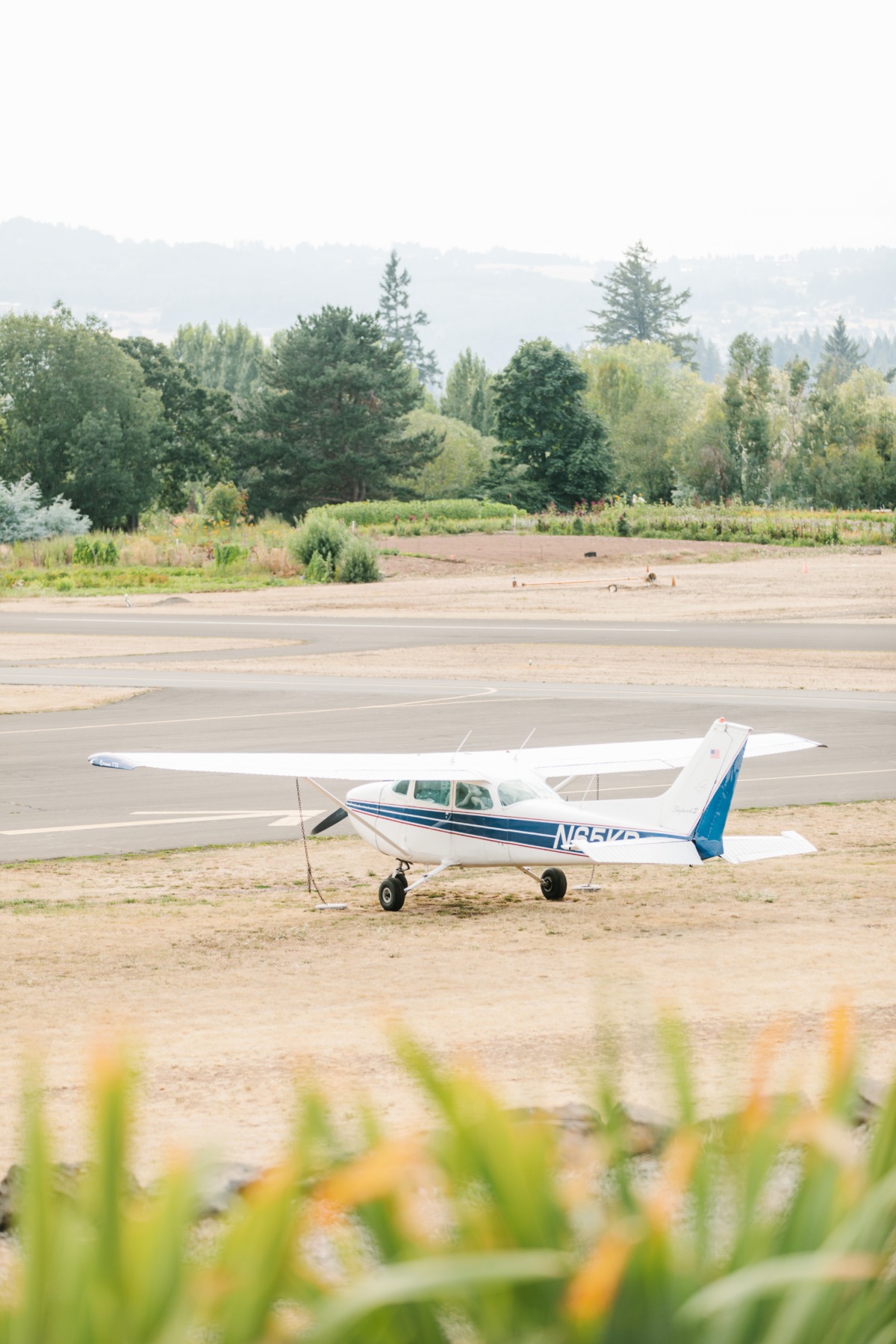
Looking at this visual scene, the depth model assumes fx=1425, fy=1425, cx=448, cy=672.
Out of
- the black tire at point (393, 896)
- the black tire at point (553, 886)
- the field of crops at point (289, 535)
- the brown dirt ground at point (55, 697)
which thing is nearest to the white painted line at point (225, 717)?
the brown dirt ground at point (55, 697)

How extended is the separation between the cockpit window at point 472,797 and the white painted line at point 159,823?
8688 millimetres

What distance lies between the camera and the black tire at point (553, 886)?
2492 cm

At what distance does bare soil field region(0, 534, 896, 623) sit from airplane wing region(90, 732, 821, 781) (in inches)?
1901

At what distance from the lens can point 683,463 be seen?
15188cm

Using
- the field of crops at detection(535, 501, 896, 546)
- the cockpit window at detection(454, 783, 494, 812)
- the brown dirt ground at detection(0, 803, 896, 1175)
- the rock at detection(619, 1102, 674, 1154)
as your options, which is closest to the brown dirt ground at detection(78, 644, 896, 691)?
the brown dirt ground at detection(0, 803, 896, 1175)

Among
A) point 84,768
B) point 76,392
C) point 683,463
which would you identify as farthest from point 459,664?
point 683,463

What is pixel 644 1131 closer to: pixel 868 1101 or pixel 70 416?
pixel 868 1101

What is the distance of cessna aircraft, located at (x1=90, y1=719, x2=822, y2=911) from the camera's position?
22516 mm

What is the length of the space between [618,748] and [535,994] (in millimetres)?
10557

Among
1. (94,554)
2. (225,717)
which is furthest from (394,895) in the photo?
(94,554)

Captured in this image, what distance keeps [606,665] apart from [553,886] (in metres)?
33.7

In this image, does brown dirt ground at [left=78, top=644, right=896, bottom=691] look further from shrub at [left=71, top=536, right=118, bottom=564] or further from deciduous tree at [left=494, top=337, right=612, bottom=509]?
deciduous tree at [left=494, top=337, right=612, bottom=509]

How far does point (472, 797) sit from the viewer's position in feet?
79.2

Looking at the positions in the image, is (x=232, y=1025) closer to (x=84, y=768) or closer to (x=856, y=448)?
(x=84, y=768)
